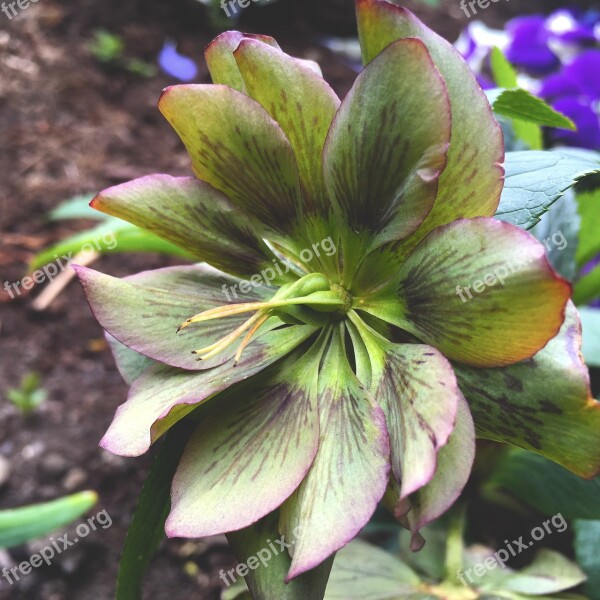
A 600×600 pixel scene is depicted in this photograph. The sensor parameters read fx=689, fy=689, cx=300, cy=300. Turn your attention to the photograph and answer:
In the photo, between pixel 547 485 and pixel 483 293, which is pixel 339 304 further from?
pixel 547 485

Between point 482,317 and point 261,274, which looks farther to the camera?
point 261,274

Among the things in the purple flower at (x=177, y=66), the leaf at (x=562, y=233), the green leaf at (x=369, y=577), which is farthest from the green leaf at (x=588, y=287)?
the purple flower at (x=177, y=66)

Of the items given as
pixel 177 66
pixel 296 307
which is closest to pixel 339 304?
pixel 296 307

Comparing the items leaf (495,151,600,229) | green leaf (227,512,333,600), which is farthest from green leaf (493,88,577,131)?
green leaf (227,512,333,600)

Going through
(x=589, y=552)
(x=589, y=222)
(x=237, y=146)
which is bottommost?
(x=589, y=552)

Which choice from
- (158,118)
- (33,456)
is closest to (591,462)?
(33,456)

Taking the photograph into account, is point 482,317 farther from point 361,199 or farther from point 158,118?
point 158,118

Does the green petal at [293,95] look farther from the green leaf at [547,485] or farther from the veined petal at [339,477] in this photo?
the green leaf at [547,485]
